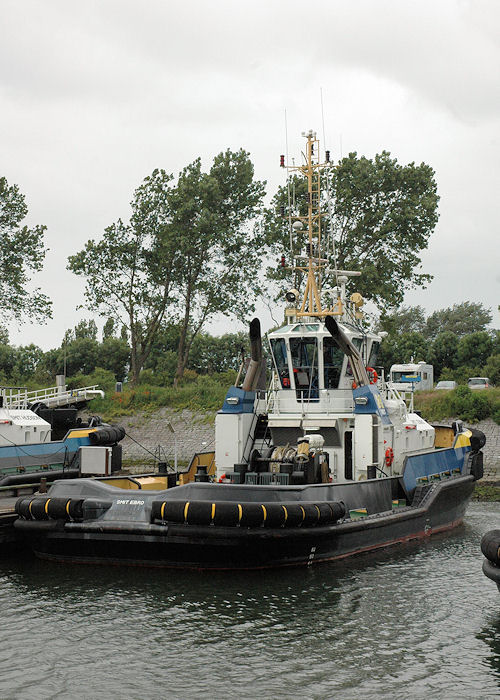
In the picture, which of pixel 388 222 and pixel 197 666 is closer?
pixel 197 666

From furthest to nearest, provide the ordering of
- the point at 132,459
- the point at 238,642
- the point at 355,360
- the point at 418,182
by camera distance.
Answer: the point at 418,182
the point at 132,459
the point at 355,360
the point at 238,642

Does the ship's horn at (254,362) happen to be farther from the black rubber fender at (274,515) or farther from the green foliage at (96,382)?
the green foliage at (96,382)

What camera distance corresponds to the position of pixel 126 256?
4122 centimetres

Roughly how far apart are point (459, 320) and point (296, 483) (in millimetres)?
59727

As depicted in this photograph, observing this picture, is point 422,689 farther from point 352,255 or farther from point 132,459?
point 352,255

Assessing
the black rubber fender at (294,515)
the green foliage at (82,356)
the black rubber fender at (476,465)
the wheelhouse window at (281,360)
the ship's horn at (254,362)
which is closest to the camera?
the black rubber fender at (294,515)

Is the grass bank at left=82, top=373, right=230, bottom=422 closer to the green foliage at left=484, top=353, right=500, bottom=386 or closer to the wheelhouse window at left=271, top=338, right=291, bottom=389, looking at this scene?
the green foliage at left=484, top=353, right=500, bottom=386

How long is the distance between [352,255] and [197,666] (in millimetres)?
30021

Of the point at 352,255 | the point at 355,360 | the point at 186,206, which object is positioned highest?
the point at 186,206

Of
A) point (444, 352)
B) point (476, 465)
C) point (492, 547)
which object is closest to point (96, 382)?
point (444, 352)

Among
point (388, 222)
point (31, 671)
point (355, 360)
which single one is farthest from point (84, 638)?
point (388, 222)

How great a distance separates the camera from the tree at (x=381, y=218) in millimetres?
36531

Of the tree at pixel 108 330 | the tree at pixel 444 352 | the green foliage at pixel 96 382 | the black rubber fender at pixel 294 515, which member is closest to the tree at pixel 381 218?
the green foliage at pixel 96 382

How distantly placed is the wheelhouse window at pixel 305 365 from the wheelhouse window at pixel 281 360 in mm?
188
